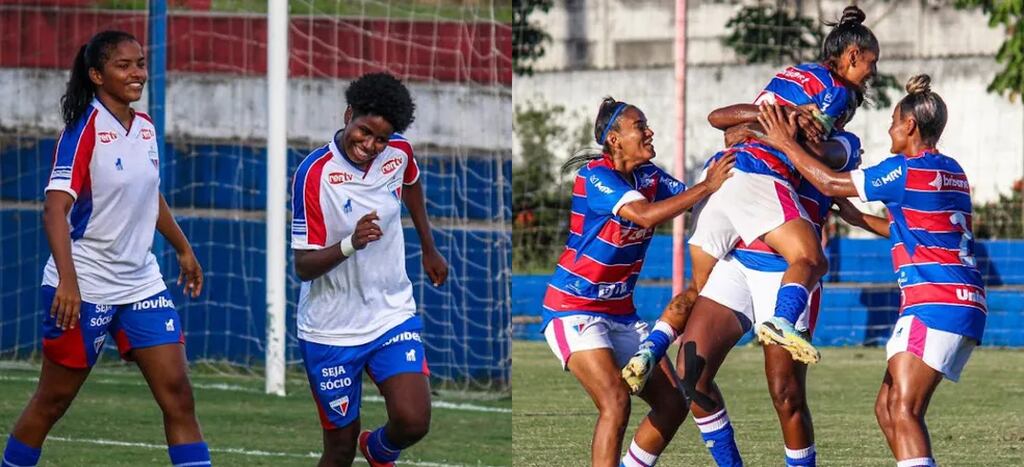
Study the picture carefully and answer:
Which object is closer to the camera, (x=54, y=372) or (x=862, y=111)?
(x=54, y=372)

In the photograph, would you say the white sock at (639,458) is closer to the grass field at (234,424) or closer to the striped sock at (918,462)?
the striped sock at (918,462)

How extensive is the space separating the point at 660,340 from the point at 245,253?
808 centimetres

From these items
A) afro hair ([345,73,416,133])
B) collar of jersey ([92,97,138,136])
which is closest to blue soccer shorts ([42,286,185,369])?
collar of jersey ([92,97,138,136])

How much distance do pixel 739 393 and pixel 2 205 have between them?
6.93m

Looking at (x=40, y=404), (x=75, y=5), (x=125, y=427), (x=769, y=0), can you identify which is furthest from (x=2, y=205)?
(x=769, y=0)

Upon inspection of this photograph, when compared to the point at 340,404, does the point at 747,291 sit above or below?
above

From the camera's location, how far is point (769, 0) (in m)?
24.5

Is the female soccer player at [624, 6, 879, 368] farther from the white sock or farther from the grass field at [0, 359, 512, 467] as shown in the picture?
the grass field at [0, 359, 512, 467]

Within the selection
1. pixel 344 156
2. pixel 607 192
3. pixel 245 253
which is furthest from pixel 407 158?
pixel 245 253

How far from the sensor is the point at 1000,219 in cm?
2062

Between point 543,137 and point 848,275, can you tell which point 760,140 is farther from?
point 543,137

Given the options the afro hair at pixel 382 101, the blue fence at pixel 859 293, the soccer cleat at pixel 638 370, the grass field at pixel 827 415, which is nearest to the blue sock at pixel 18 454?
the afro hair at pixel 382 101

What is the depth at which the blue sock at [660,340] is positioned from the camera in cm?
768

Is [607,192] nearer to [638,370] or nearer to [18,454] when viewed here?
[638,370]
